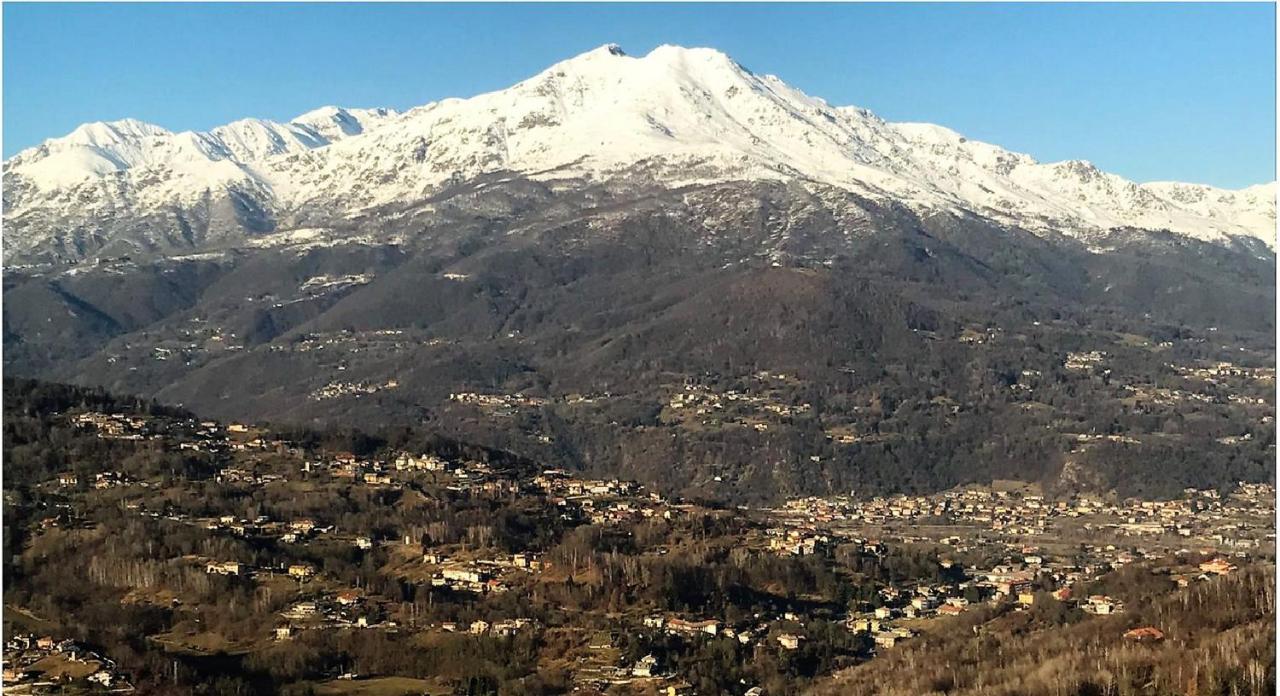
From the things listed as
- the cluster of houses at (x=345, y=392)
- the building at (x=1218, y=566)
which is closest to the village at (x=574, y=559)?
the building at (x=1218, y=566)

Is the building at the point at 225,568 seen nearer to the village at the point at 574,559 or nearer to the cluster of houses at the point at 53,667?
the village at the point at 574,559

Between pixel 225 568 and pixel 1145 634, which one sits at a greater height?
pixel 225 568

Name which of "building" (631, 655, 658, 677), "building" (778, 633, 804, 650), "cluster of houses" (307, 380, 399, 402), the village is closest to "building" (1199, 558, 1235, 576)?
the village

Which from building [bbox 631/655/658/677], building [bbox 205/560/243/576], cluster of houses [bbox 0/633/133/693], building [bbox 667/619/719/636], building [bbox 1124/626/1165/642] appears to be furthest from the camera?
building [bbox 205/560/243/576]

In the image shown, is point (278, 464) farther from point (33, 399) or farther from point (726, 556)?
point (726, 556)

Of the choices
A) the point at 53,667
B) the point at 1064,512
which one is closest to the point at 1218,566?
the point at 1064,512

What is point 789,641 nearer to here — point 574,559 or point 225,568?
A: point 574,559

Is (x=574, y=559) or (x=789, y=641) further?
(x=574, y=559)

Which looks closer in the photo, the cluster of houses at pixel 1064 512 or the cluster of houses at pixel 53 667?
the cluster of houses at pixel 53 667

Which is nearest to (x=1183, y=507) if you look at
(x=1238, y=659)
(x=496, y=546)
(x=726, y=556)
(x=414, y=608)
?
(x=726, y=556)

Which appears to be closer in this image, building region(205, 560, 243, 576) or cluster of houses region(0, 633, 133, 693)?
cluster of houses region(0, 633, 133, 693)

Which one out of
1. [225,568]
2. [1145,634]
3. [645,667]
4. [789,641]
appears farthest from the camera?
[225,568]

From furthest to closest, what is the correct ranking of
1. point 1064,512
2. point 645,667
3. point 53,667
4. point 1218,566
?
point 1064,512
point 1218,566
point 645,667
point 53,667

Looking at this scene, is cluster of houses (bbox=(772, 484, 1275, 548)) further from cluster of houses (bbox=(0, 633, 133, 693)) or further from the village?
cluster of houses (bbox=(0, 633, 133, 693))
